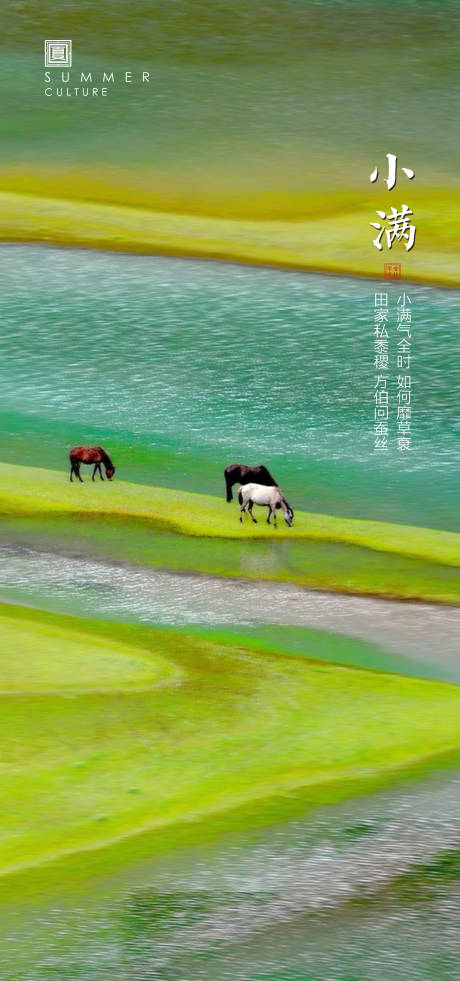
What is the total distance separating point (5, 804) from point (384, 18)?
59.6 m

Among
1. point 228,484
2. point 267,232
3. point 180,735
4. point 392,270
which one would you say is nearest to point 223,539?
point 228,484

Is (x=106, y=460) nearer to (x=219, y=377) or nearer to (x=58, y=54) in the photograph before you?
(x=219, y=377)

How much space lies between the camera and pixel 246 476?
25500mm

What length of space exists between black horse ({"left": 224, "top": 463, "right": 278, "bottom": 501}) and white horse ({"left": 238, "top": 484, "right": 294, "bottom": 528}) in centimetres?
43

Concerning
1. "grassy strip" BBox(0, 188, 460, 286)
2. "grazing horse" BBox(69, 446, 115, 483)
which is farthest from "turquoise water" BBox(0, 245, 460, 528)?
"grazing horse" BBox(69, 446, 115, 483)

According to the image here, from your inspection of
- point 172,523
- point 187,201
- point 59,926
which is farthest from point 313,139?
point 59,926

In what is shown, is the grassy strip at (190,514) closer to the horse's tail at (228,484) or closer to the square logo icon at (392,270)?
the horse's tail at (228,484)

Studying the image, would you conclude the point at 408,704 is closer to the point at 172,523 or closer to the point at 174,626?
the point at 174,626

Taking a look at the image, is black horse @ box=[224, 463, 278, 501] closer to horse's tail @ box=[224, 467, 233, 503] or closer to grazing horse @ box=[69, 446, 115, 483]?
horse's tail @ box=[224, 467, 233, 503]

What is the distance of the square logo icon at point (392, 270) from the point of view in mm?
43719

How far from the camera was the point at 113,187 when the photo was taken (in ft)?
171

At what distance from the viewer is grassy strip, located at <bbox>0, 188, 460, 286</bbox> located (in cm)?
4478

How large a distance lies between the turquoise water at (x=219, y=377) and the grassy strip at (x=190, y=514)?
1149 millimetres

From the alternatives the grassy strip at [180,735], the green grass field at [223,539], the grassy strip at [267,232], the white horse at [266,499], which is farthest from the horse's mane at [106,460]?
the grassy strip at [267,232]
